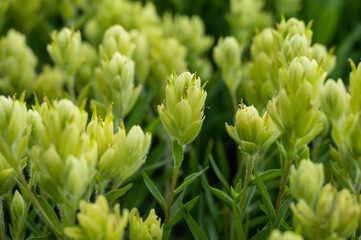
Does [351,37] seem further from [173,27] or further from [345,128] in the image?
[345,128]

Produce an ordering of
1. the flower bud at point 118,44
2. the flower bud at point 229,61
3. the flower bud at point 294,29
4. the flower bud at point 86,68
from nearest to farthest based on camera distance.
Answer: the flower bud at point 294,29
the flower bud at point 118,44
the flower bud at point 229,61
the flower bud at point 86,68

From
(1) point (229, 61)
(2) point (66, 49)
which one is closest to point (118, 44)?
(2) point (66, 49)

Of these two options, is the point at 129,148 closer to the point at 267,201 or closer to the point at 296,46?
the point at 267,201

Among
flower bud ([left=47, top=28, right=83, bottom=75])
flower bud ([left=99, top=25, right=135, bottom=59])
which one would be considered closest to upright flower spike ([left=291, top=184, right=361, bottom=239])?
flower bud ([left=99, top=25, right=135, bottom=59])

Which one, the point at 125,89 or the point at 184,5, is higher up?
the point at 184,5

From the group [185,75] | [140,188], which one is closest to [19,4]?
[140,188]

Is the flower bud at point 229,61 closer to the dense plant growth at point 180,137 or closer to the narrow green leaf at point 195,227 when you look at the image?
the dense plant growth at point 180,137

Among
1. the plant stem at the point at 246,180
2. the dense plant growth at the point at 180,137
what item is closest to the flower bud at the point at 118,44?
the dense plant growth at the point at 180,137

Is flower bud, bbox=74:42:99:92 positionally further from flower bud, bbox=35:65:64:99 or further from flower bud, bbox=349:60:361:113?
flower bud, bbox=349:60:361:113
